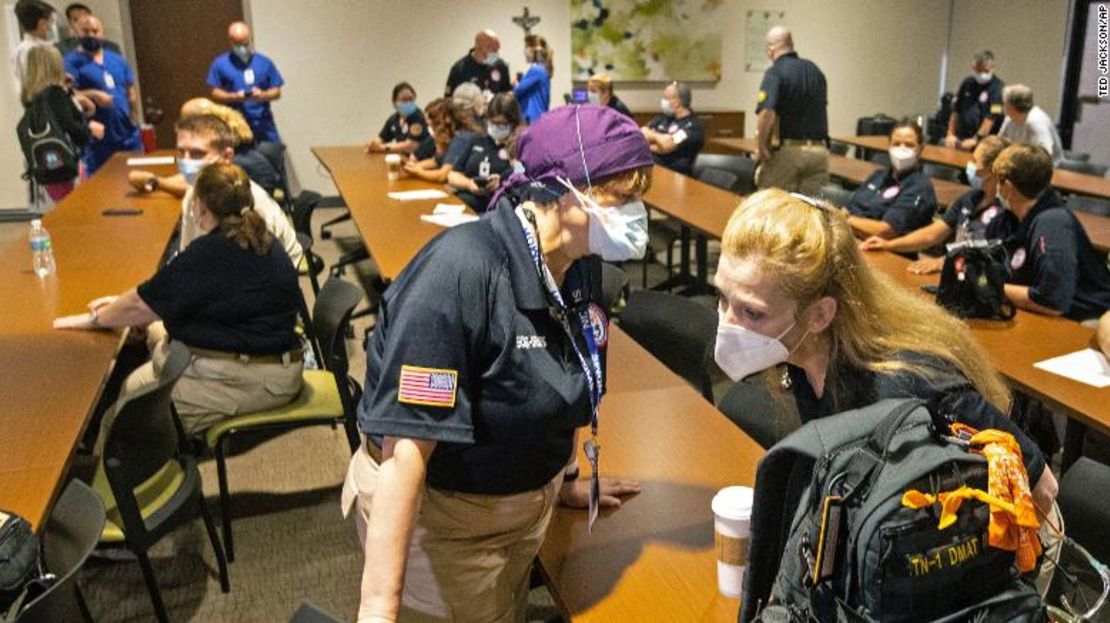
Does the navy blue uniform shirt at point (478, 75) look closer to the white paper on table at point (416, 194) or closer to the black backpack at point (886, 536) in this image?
the white paper on table at point (416, 194)

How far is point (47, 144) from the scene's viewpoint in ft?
20.6

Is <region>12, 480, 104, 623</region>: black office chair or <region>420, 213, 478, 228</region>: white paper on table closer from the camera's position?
<region>12, 480, 104, 623</region>: black office chair

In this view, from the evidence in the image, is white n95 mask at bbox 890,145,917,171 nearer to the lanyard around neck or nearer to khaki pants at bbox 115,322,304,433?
khaki pants at bbox 115,322,304,433

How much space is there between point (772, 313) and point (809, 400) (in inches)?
8.5

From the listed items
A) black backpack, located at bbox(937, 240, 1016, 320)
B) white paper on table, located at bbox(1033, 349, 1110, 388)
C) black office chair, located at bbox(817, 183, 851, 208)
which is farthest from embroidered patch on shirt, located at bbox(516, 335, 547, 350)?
black office chair, located at bbox(817, 183, 851, 208)

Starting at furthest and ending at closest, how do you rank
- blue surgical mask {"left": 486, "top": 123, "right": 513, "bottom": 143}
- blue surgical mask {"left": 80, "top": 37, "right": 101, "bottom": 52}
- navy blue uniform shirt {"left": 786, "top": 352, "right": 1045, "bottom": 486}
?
blue surgical mask {"left": 80, "top": 37, "right": 101, "bottom": 52} < blue surgical mask {"left": 486, "top": 123, "right": 513, "bottom": 143} < navy blue uniform shirt {"left": 786, "top": 352, "right": 1045, "bottom": 486}

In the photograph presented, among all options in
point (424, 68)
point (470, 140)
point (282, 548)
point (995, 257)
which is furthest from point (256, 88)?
point (995, 257)

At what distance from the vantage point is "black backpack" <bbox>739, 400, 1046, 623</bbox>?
44.5 inches

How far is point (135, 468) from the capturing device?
2434 millimetres

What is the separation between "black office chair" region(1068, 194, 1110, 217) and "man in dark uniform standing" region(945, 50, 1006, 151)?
137 inches

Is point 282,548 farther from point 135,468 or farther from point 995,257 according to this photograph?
point 995,257

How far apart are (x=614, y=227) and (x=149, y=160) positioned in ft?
20.2

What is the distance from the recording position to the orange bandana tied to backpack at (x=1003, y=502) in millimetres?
1134

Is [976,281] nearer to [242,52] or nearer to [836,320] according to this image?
[836,320]
